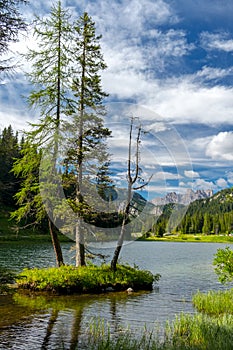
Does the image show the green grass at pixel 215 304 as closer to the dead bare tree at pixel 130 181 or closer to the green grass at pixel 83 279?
the green grass at pixel 83 279

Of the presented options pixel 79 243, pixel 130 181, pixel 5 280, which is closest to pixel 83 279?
pixel 79 243

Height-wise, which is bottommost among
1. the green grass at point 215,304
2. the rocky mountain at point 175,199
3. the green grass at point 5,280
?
the green grass at point 215,304

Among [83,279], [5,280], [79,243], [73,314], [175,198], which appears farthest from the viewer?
[79,243]

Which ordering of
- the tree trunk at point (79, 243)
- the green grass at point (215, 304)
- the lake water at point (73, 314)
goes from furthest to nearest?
the tree trunk at point (79, 243)
the green grass at point (215, 304)
the lake water at point (73, 314)

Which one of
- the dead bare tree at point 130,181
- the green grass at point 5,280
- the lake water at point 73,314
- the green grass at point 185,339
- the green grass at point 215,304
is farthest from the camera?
the dead bare tree at point 130,181

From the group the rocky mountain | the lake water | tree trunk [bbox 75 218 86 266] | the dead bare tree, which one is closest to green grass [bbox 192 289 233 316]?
the lake water

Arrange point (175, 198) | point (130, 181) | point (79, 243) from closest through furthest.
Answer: point (175, 198) → point (79, 243) → point (130, 181)

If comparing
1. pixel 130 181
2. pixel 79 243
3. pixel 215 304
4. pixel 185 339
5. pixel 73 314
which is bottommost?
pixel 73 314

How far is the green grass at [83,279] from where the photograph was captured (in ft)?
74.5

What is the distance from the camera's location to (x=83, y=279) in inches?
930

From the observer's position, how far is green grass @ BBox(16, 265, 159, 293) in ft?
74.5

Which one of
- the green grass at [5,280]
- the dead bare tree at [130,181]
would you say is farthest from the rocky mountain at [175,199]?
the green grass at [5,280]

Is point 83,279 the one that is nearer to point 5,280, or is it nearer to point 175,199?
point 175,199

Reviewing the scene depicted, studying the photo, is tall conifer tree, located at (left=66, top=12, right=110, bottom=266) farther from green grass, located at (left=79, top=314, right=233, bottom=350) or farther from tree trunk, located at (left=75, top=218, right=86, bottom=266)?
green grass, located at (left=79, top=314, right=233, bottom=350)
